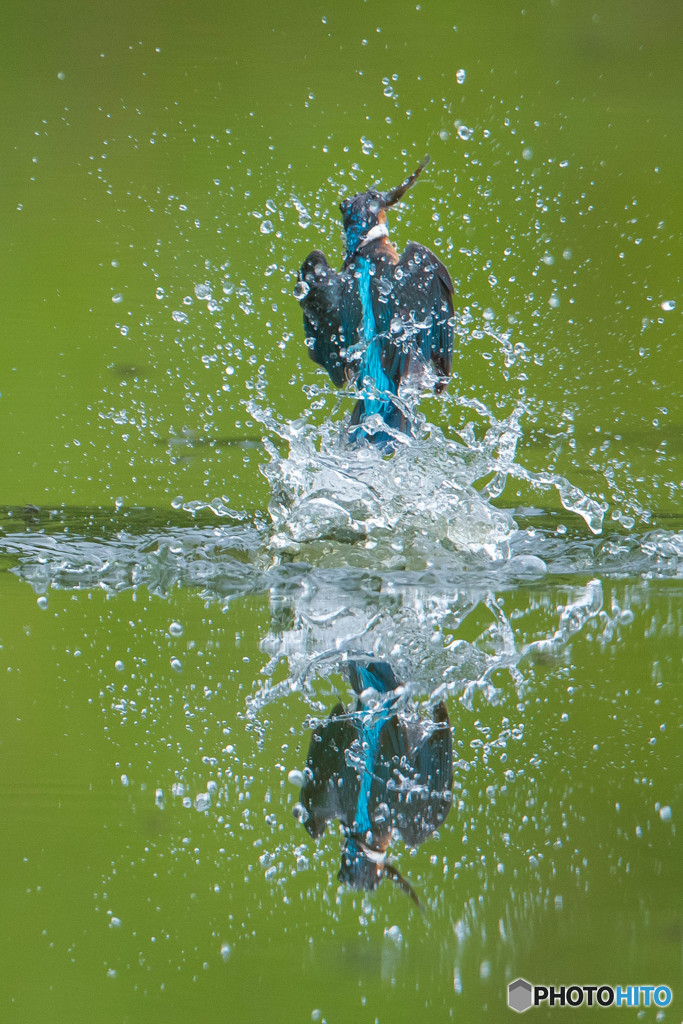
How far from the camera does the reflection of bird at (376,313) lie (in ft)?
5.53

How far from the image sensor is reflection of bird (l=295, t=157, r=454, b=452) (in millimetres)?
1687

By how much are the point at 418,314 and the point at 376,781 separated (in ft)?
3.08

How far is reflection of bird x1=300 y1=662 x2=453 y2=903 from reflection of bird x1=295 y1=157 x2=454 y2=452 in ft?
2.58

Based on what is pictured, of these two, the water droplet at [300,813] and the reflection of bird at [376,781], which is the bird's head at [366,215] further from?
the water droplet at [300,813]

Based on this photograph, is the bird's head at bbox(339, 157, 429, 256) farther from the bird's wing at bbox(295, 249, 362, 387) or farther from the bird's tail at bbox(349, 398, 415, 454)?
the bird's tail at bbox(349, 398, 415, 454)

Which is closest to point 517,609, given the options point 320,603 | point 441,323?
point 320,603

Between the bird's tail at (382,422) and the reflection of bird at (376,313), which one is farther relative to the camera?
the bird's tail at (382,422)

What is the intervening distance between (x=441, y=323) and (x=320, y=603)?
485 mm

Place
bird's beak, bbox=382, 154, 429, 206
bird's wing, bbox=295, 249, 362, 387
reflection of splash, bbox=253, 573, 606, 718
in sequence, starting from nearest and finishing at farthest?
reflection of splash, bbox=253, 573, 606, 718 < bird's beak, bbox=382, 154, 429, 206 < bird's wing, bbox=295, 249, 362, 387

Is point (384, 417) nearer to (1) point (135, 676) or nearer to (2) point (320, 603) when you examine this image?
(2) point (320, 603)

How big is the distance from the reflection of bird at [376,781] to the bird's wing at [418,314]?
2.56 feet

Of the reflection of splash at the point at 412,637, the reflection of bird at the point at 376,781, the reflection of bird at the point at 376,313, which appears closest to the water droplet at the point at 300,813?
the reflection of bird at the point at 376,781

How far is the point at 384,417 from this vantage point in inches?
71.7

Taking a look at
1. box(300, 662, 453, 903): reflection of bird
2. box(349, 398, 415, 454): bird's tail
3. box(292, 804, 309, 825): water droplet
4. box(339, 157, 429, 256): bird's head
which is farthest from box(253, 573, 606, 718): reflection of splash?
box(339, 157, 429, 256): bird's head
